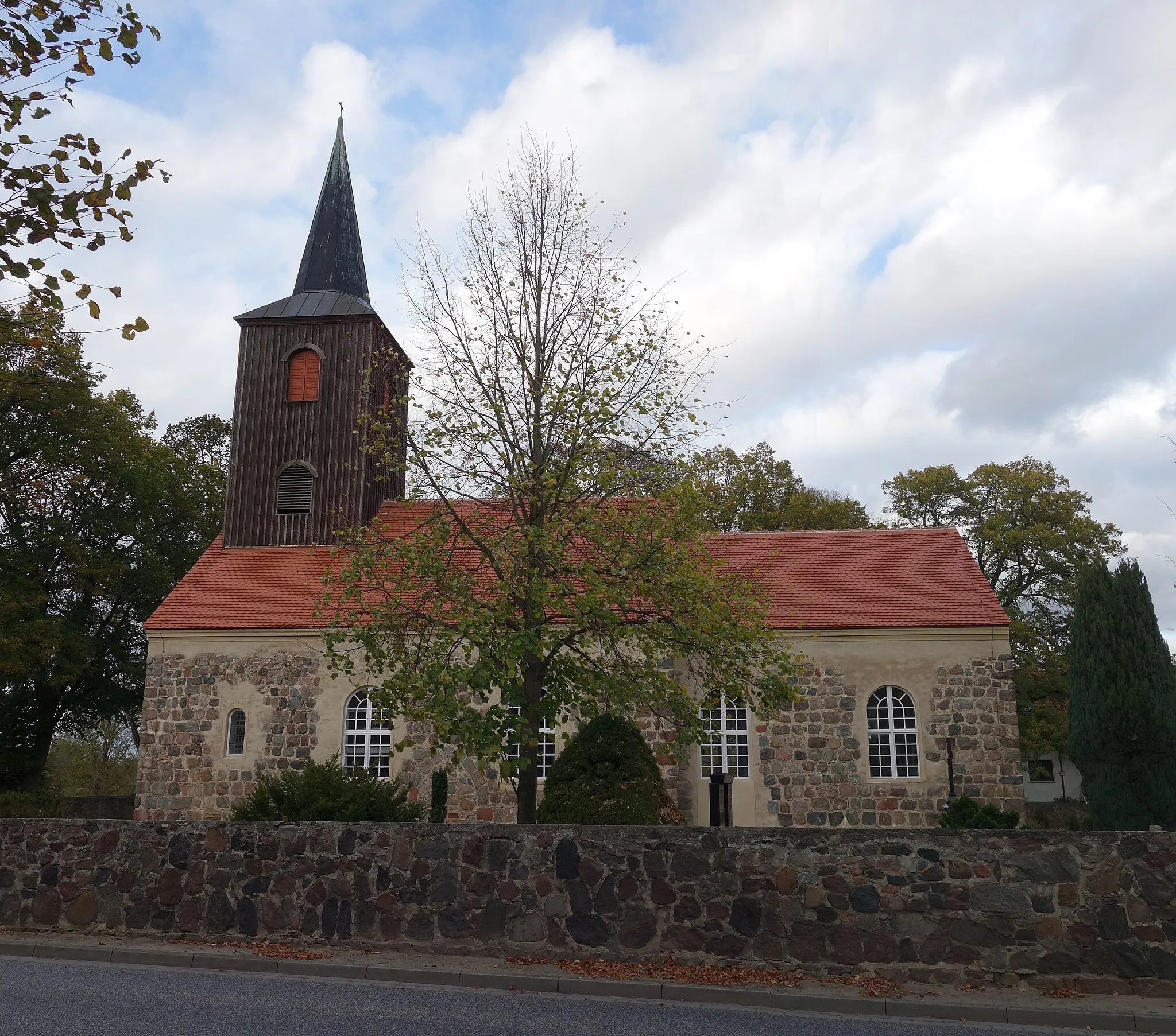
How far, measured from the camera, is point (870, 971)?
28.3ft

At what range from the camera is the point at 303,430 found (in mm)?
25172

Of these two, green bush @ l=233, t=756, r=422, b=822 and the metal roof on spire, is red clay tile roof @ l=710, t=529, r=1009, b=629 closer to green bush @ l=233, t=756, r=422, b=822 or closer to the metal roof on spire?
green bush @ l=233, t=756, r=422, b=822

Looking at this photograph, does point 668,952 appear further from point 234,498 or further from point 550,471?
point 234,498

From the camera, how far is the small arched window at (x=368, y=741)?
69.9ft

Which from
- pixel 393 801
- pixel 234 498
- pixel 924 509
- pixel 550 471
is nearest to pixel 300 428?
pixel 234 498

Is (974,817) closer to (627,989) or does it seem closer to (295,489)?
(627,989)

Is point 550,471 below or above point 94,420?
below

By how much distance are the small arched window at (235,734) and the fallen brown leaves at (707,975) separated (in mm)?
14120

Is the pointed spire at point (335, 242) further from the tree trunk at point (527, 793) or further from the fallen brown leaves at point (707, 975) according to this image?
the fallen brown leaves at point (707, 975)

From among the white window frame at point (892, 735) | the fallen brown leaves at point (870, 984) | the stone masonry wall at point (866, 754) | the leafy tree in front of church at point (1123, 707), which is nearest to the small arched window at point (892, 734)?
the white window frame at point (892, 735)

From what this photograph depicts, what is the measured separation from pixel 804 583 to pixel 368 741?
9981 mm

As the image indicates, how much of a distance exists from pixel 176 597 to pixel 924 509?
2630 cm

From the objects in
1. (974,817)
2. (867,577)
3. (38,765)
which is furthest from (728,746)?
(38,765)

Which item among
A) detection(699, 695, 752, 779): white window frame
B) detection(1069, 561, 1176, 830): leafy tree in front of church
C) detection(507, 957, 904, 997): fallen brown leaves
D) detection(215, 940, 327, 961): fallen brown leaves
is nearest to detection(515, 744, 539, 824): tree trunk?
detection(215, 940, 327, 961): fallen brown leaves
